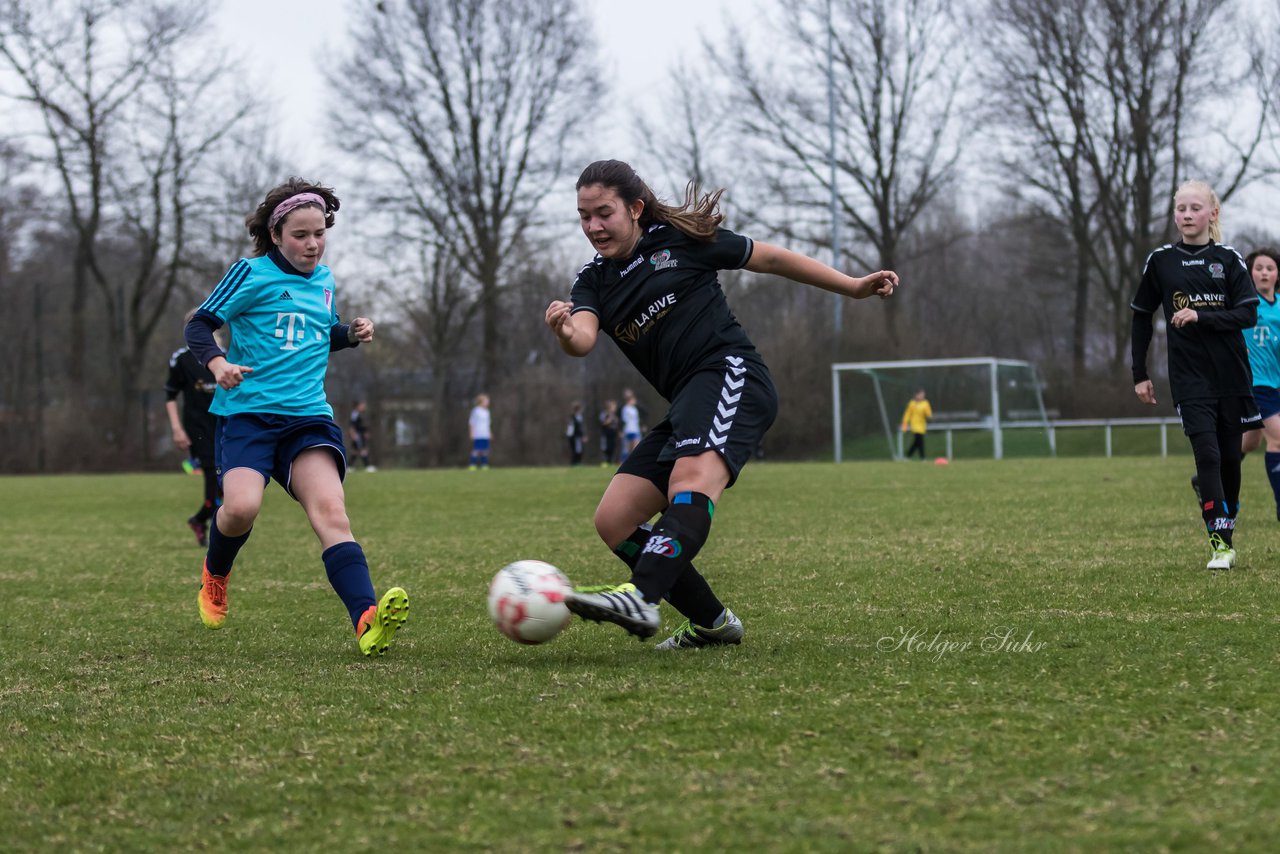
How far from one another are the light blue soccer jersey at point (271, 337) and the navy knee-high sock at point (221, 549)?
1.70 feet

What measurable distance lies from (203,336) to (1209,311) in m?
4.67

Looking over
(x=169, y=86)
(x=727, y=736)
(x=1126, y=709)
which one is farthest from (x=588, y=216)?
(x=169, y=86)

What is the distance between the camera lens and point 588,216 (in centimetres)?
441

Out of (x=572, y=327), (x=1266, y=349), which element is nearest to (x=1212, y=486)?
(x=1266, y=349)

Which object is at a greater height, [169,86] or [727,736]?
[169,86]

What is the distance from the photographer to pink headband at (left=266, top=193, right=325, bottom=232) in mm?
5160

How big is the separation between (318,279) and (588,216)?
1459 millimetres

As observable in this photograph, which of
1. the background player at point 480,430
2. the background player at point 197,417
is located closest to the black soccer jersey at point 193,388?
the background player at point 197,417

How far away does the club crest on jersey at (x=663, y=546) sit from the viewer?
4008 mm

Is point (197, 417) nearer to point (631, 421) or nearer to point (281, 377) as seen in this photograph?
point (281, 377)

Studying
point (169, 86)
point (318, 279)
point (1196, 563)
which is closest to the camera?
point (318, 279)

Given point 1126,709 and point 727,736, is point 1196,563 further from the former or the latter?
point 727,736

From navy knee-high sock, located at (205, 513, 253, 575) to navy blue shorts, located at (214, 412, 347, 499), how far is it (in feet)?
0.95

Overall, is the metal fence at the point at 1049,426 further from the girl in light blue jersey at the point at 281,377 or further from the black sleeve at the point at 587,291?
the black sleeve at the point at 587,291
